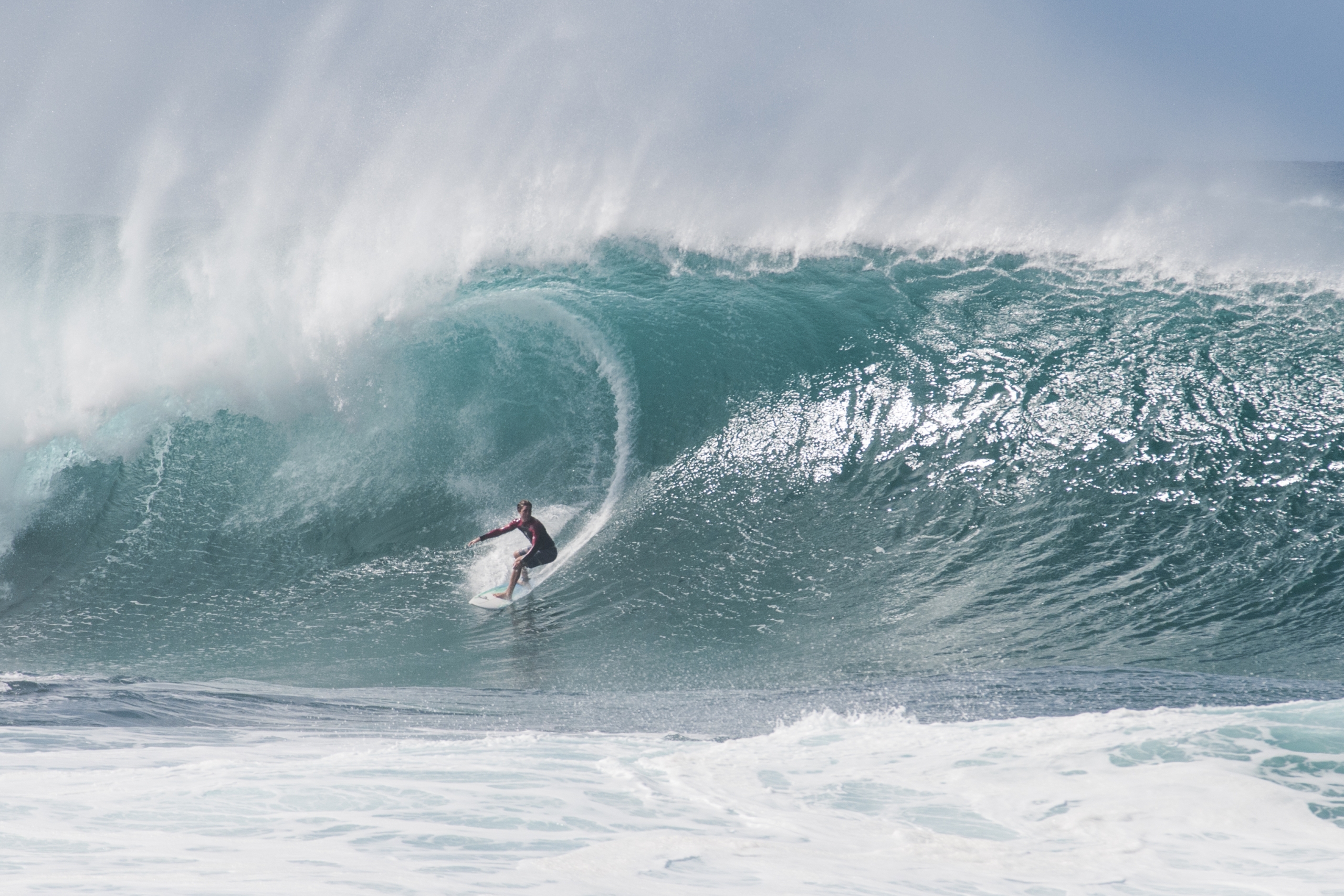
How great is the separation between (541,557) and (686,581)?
1332 mm

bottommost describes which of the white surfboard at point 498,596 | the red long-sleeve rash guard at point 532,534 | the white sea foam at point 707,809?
the white sea foam at point 707,809

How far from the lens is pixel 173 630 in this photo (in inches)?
335

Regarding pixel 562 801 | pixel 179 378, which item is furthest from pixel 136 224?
pixel 562 801

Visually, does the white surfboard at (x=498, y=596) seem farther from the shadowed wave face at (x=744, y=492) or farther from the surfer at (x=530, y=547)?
the shadowed wave face at (x=744, y=492)

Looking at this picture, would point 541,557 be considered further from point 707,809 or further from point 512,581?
point 707,809

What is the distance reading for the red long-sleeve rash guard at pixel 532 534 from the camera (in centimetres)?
882

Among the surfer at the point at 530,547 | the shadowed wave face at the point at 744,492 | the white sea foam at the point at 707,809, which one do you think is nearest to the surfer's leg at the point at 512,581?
the surfer at the point at 530,547

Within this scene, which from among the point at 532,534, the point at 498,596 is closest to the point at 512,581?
the point at 498,596

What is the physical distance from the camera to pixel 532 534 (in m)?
8.85

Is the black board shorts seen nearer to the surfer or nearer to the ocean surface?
the surfer

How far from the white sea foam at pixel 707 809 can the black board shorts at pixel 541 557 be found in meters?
3.08

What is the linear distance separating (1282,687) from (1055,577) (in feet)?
6.82

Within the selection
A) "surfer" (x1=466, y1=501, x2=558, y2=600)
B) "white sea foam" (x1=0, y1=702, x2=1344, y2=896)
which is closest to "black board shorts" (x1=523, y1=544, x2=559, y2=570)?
"surfer" (x1=466, y1=501, x2=558, y2=600)

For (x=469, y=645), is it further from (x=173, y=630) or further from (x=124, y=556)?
(x=124, y=556)
